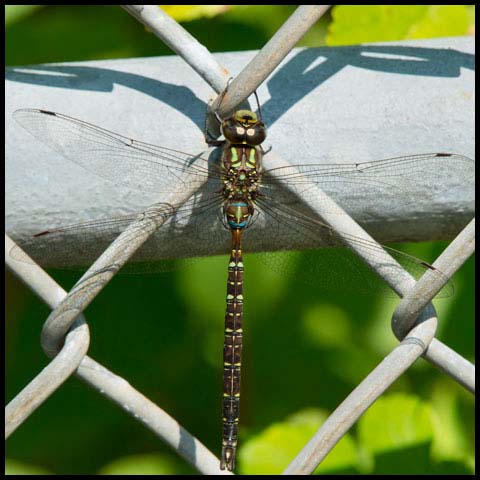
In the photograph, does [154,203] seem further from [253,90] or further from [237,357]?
[237,357]

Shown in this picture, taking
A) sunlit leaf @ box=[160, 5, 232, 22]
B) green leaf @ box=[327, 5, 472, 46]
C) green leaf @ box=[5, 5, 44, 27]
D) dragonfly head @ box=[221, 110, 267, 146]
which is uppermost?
green leaf @ box=[5, 5, 44, 27]

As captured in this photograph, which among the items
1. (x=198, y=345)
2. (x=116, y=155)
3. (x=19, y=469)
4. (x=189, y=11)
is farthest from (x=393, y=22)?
(x=19, y=469)

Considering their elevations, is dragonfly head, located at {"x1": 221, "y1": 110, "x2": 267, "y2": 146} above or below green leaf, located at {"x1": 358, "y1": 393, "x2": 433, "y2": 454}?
above

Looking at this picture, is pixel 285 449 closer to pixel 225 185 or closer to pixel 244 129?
pixel 225 185

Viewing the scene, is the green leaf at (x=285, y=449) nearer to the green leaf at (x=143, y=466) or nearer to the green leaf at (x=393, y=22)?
the green leaf at (x=143, y=466)

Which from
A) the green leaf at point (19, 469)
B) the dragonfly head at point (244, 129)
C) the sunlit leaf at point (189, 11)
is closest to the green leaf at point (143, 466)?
the green leaf at point (19, 469)

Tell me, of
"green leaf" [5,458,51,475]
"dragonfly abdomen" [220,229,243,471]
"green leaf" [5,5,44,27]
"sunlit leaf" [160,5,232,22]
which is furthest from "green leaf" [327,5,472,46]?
"green leaf" [5,458,51,475]

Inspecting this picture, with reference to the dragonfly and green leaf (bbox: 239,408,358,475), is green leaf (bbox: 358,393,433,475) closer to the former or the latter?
green leaf (bbox: 239,408,358,475)
